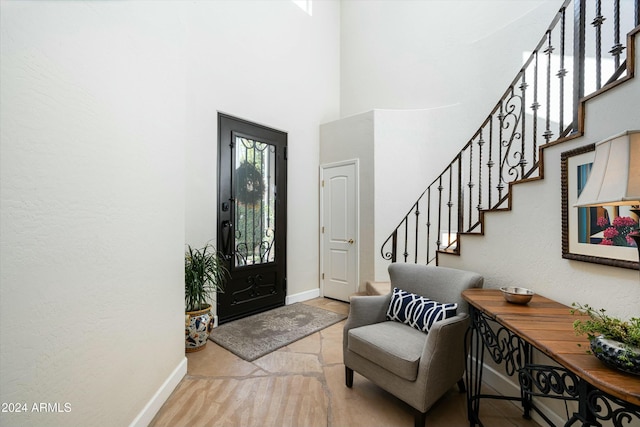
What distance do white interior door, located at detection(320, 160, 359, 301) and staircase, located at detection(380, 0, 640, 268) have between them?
53 centimetres

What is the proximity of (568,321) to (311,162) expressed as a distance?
373 cm

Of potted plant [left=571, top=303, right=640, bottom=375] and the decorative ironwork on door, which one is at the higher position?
the decorative ironwork on door

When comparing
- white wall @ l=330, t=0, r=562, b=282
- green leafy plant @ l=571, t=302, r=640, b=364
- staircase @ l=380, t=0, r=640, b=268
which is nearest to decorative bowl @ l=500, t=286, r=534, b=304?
green leafy plant @ l=571, t=302, r=640, b=364

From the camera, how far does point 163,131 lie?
2.09 meters

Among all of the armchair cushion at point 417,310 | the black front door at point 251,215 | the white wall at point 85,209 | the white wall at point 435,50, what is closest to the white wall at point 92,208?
the white wall at point 85,209

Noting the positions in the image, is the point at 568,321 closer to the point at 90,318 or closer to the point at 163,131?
the point at 90,318

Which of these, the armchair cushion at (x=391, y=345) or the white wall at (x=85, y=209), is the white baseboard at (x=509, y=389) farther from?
the white wall at (x=85, y=209)

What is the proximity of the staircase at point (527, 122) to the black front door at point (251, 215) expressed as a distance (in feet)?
4.67

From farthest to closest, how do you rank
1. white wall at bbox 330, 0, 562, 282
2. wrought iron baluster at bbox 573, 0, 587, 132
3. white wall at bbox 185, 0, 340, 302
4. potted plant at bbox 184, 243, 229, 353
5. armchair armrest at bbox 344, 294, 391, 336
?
white wall at bbox 330, 0, 562, 282 < white wall at bbox 185, 0, 340, 302 < potted plant at bbox 184, 243, 229, 353 < armchair armrest at bbox 344, 294, 391, 336 < wrought iron baluster at bbox 573, 0, 587, 132

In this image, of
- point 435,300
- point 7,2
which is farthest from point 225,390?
point 7,2

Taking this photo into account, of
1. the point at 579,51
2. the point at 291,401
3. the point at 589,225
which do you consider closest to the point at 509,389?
the point at 589,225

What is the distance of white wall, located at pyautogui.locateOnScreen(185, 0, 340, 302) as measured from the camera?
330 cm

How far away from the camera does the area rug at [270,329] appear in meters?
2.88

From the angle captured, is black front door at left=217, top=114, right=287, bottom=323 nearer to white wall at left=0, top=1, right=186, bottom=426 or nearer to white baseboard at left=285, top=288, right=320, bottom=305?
white baseboard at left=285, top=288, right=320, bottom=305
